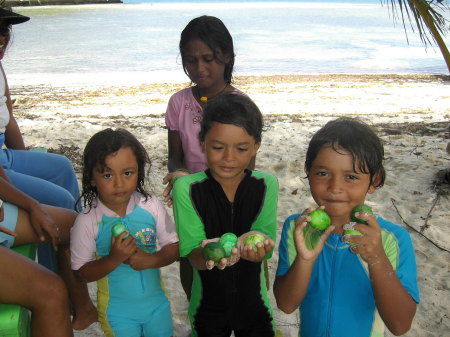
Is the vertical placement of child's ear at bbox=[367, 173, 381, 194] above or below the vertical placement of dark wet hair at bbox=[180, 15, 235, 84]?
below

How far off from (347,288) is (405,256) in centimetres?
26

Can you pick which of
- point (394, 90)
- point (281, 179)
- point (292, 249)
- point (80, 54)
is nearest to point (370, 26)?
point (80, 54)

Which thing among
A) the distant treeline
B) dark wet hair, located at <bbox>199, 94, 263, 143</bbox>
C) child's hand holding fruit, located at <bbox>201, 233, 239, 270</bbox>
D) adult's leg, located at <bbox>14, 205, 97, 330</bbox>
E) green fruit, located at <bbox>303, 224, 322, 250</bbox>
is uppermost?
the distant treeline

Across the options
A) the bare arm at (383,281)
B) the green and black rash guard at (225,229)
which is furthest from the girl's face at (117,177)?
the bare arm at (383,281)

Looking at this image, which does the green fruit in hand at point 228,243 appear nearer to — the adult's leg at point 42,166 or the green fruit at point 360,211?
the green fruit at point 360,211

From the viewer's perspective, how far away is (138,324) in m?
2.11

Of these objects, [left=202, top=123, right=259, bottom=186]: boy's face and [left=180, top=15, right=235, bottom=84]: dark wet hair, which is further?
[left=180, top=15, right=235, bottom=84]: dark wet hair

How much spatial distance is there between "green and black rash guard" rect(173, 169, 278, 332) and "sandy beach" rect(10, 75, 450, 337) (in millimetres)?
801

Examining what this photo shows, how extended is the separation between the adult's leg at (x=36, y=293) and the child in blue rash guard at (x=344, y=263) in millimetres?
950

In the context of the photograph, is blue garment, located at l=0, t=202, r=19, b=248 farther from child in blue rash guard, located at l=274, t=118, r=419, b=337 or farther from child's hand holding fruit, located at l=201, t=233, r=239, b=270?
child in blue rash guard, located at l=274, t=118, r=419, b=337

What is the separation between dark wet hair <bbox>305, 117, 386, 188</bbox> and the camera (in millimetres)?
1682

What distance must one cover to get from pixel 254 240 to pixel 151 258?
1.87 feet

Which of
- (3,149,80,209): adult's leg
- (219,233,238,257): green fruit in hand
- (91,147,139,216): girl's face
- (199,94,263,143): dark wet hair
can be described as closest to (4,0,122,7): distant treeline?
(3,149,80,209): adult's leg

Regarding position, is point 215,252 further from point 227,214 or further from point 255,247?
point 227,214
